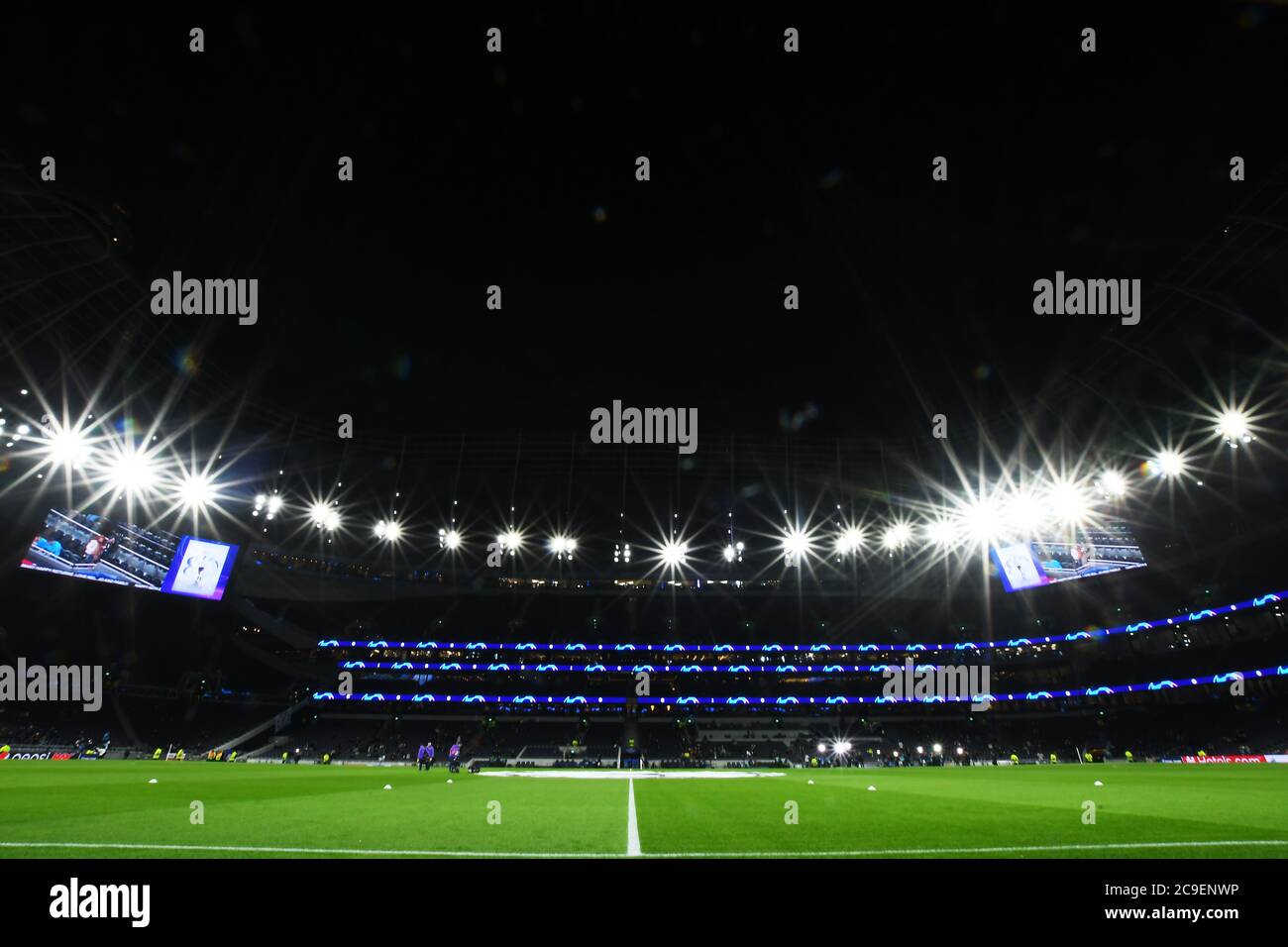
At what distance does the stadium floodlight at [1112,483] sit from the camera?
124 ft

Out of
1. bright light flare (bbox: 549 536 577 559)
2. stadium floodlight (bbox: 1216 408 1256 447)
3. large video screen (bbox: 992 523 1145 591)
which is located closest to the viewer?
stadium floodlight (bbox: 1216 408 1256 447)

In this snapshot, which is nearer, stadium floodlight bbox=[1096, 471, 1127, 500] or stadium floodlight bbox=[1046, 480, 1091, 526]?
stadium floodlight bbox=[1096, 471, 1127, 500]

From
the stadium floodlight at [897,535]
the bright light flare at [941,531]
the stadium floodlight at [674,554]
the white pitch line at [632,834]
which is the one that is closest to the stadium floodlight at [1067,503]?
the bright light flare at [941,531]

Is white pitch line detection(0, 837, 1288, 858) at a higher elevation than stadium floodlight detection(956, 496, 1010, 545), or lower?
lower

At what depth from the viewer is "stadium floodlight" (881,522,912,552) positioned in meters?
53.0

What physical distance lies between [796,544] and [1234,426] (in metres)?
33.2

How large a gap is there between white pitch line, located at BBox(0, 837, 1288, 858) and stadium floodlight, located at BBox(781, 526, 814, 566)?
50849 mm

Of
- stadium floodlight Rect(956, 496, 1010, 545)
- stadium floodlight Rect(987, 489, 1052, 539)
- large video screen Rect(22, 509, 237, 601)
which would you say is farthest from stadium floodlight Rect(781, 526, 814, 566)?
large video screen Rect(22, 509, 237, 601)

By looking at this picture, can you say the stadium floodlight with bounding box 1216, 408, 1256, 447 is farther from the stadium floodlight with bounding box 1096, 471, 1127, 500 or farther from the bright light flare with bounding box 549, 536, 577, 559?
the bright light flare with bounding box 549, 536, 577, 559

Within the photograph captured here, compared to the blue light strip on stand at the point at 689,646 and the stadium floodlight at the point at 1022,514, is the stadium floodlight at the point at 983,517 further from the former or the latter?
the blue light strip on stand at the point at 689,646

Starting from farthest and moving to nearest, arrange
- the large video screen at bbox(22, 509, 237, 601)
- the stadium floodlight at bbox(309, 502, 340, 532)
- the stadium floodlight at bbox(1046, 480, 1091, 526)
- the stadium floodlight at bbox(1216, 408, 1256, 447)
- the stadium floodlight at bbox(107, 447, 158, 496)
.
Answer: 1. the stadium floodlight at bbox(309, 502, 340, 532)
2. the stadium floodlight at bbox(1046, 480, 1091, 526)
3. the large video screen at bbox(22, 509, 237, 601)
4. the stadium floodlight at bbox(107, 447, 158, 496)
5. the stadium floodlight at bbox(1216, 408, 1256, 447)

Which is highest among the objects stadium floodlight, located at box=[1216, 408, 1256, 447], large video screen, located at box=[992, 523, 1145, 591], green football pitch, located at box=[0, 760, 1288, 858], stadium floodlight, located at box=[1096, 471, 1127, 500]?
stadium floodlight, located at box=[1216, 408, 1256, 447]
